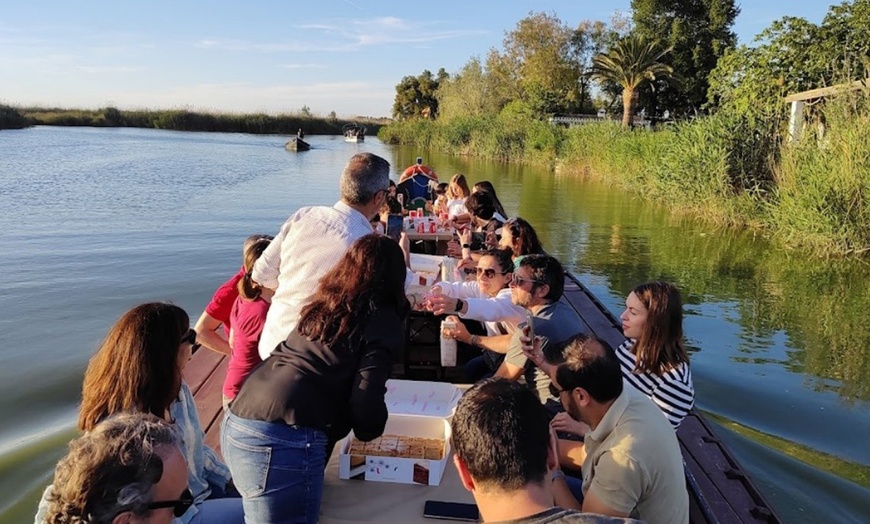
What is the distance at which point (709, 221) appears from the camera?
16562 mm

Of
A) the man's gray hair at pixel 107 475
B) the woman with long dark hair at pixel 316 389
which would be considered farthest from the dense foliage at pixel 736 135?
the man's gray hair at pixel 107 475

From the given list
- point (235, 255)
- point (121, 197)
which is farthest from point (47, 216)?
point (235, 255)

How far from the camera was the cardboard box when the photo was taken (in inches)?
102

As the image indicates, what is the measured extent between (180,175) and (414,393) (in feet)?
81.8

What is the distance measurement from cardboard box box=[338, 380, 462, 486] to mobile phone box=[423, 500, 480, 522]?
0.14 meters

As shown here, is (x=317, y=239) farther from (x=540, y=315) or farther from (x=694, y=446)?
(x=694, y=446)

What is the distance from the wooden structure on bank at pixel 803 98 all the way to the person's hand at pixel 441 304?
11759 millimetres

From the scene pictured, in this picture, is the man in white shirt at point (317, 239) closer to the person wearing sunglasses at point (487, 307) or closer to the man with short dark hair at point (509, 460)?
the person wearing sunglasses at point (487, 307)

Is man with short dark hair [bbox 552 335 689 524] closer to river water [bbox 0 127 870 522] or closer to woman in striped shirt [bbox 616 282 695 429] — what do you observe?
woman in striped shirt [bbox 616 282 695 429]

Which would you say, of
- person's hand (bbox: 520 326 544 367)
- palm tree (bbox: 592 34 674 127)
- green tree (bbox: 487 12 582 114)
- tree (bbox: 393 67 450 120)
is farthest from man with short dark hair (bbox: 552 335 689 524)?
tree (bbox: 393 67 450 120)

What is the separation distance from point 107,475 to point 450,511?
1382 mm

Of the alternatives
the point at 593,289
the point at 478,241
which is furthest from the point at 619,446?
the point at 593,289

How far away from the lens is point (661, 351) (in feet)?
9.69

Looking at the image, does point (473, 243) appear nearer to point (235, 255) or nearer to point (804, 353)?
point (804, 353)
